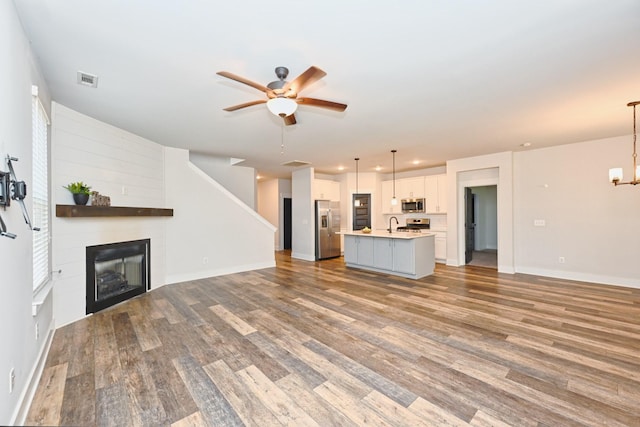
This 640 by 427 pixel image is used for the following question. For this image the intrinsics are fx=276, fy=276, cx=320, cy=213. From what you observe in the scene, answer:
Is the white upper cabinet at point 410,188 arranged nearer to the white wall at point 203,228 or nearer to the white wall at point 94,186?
the white wall at point 203,228

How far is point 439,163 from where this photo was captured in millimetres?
7215

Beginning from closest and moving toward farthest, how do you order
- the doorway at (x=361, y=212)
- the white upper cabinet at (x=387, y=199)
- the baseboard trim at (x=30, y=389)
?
the baseboard trim at (x=30, y=389), the white upper cabinet at (x=387, y=199), the doorway at (x=361, y=212)

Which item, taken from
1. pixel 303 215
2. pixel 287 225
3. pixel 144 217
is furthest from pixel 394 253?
pixel 287 225

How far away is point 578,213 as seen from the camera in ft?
17.4

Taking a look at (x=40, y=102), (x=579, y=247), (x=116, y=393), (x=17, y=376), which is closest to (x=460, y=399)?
(x=116, y=393)

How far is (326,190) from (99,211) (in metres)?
5.60

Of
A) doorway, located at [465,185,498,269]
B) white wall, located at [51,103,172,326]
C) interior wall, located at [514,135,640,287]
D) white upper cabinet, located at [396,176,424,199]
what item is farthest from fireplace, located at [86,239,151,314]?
doorway, located at [465,185,498,269]

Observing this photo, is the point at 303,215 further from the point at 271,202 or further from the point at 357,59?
the point at 357,59

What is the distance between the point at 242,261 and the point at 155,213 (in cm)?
219

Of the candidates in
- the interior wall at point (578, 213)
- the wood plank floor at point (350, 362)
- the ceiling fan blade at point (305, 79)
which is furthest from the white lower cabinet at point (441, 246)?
the ceiling fan blade at point (305, 79)

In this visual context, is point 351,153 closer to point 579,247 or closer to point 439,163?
point 439,163

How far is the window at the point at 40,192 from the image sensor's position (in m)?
2.60

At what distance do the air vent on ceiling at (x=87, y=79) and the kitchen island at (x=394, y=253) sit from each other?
507 cm

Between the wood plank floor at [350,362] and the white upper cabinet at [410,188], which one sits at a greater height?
the white upper cabinet at [410,188]
